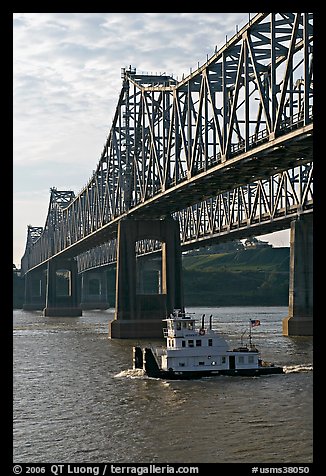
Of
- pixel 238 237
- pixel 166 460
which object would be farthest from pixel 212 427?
pixel 238 237

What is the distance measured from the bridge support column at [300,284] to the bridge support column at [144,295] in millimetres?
12254

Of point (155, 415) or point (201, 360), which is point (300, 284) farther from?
point (155, 415)

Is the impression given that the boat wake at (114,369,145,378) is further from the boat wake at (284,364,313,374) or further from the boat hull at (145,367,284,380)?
the boat wake at (284,364,313,374)

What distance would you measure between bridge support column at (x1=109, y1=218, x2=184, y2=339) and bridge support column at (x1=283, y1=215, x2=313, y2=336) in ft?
40.2

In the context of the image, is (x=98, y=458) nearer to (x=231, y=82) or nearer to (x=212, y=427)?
(x=212, y=427)

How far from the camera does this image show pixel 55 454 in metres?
32.8

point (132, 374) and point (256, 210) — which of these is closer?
point (132, 374)

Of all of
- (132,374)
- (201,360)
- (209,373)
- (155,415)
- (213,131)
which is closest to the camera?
(155,415)

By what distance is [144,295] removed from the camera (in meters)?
98.6

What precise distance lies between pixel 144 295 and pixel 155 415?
186ft

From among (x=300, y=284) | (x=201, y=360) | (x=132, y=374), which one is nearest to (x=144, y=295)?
(x=300, y=284)

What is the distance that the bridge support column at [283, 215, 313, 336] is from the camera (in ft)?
305
